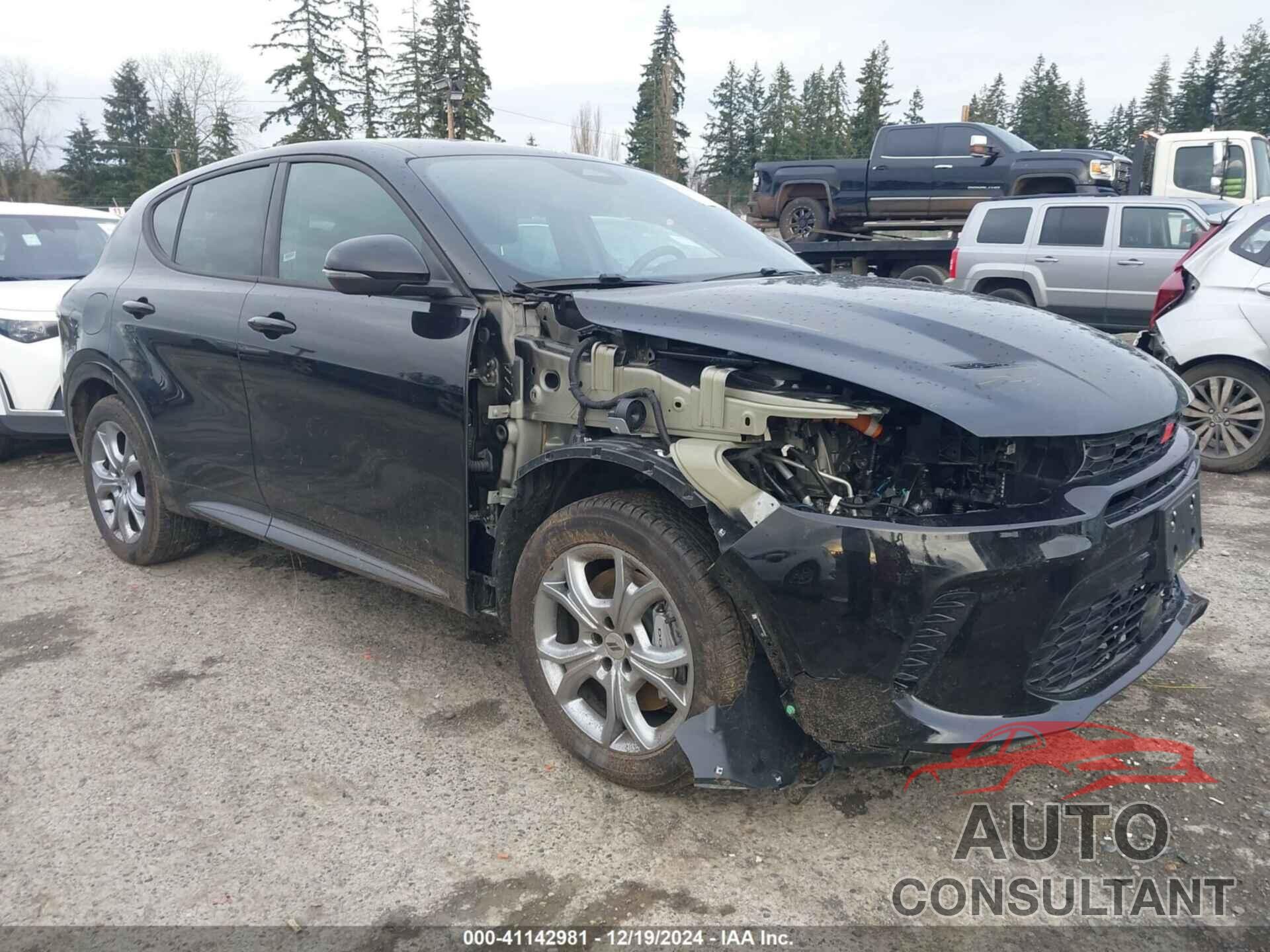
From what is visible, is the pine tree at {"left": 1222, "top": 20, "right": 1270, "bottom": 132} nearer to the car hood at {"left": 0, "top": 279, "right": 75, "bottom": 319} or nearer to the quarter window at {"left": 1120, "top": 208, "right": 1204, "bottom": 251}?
the quarter window at {"left": 1120, "top": 208, "right": 1204, "bottom": 251}

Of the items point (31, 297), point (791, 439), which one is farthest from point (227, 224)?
point (31, 297)

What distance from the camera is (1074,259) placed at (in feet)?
34.0

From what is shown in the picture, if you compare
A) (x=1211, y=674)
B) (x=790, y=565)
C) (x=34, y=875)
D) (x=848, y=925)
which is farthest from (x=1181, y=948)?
(x=34, y=875)

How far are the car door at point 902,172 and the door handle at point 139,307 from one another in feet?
44.8

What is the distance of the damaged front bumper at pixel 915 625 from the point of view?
2123 mm

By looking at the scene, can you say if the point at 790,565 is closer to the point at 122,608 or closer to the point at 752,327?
the point at 752,327

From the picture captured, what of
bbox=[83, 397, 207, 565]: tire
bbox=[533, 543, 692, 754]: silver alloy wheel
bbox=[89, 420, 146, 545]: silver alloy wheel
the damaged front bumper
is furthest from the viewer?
bbox=[89, 420, 146, 545]: silver alloy wheel

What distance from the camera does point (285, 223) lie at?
3.66 m

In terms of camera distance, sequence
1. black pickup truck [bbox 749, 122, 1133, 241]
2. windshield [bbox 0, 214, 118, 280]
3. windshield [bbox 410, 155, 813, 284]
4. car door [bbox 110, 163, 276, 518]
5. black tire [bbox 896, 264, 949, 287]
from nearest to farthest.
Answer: windshield [bbox 410, 155, 813, 284]
car door [bbox 110, 163, 276, 518]
windshield [bbox 0, 214, 118, 280]
black tire [bbox 896, 264, 949, 287]
black pickup truck [bbox 749, 122, 1133, 241]

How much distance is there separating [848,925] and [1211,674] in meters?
2.03

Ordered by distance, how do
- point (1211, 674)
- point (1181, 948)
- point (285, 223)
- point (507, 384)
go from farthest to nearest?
point (285, 223) < point (1211, 674) < point (507, 384) < point (1181, 948)

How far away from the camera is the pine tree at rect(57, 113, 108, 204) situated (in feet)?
181

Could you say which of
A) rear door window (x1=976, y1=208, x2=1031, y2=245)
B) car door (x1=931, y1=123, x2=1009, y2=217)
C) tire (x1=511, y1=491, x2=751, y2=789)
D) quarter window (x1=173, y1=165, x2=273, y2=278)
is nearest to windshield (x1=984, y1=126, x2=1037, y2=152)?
car door (x1=931, y1=123, x2=1009, y2=217)

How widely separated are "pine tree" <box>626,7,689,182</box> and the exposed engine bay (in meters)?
54.5
